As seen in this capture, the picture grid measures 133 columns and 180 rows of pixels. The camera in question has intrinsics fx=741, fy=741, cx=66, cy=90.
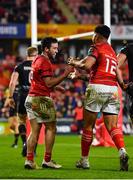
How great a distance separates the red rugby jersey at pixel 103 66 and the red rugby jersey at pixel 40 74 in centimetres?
68

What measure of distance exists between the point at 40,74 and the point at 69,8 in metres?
27.4

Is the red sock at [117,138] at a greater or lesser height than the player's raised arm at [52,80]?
lesser

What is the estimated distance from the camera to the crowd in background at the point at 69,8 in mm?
36156

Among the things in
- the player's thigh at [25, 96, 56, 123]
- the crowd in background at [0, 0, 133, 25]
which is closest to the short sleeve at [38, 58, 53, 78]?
the player's thigh at [25, 96, 56, 123]

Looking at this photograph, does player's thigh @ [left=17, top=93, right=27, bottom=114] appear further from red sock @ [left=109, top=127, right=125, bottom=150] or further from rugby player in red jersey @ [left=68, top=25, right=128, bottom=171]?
red sock @ [left=109, top=127, right=125, bottom=150]

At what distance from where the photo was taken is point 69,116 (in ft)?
97.8

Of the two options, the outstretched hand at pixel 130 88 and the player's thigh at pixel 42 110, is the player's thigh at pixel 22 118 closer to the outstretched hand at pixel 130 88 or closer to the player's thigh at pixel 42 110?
the player's thigh at pixel 42 110

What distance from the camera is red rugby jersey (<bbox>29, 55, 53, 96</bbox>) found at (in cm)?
1120

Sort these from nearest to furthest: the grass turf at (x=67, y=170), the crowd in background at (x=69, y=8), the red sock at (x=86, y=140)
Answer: the grass turf at (x=67, y=170) < the red sock at (x=86, y=140) < the crowd in background at (x=69, y=8)

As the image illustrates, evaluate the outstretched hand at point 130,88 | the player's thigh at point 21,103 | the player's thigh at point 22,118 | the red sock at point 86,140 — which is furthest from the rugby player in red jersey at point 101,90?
the player's thigh at point 22,118

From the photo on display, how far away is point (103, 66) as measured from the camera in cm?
1127

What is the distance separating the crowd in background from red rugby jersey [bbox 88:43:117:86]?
953 inches

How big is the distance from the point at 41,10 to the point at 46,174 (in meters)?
27.4

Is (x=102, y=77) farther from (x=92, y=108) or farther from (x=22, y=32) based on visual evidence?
(x=22, y=32)
